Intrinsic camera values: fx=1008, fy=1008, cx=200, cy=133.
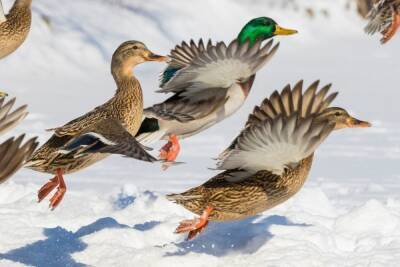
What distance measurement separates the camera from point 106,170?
371 inches

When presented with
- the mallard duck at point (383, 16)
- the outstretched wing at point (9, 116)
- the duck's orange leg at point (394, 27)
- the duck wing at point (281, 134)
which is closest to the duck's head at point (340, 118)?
the duck wing at point (281, 134)

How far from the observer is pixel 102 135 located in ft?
16.3

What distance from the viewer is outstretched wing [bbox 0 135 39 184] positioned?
3484mm

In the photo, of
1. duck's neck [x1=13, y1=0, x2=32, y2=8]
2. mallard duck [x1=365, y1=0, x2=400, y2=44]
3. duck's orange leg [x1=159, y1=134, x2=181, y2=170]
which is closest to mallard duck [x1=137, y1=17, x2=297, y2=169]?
duck's orange leg [x1=159, y1=134, x2=181, y2=170]

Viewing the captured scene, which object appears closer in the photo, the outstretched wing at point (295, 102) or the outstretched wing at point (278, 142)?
the outstretched wing at point (278, 142)

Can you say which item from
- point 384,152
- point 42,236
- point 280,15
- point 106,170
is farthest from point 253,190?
point 280,15

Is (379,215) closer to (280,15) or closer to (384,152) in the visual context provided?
(384,152)

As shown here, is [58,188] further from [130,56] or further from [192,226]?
[130,56]

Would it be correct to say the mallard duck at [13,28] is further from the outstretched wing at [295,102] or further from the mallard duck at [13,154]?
the mallard duck at [13,154]

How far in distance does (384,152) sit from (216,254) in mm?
5053

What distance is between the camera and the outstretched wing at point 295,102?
16.3 feet

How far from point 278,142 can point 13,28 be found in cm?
321

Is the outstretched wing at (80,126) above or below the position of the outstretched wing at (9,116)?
below

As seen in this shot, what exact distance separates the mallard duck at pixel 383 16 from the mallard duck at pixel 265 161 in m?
2.92
